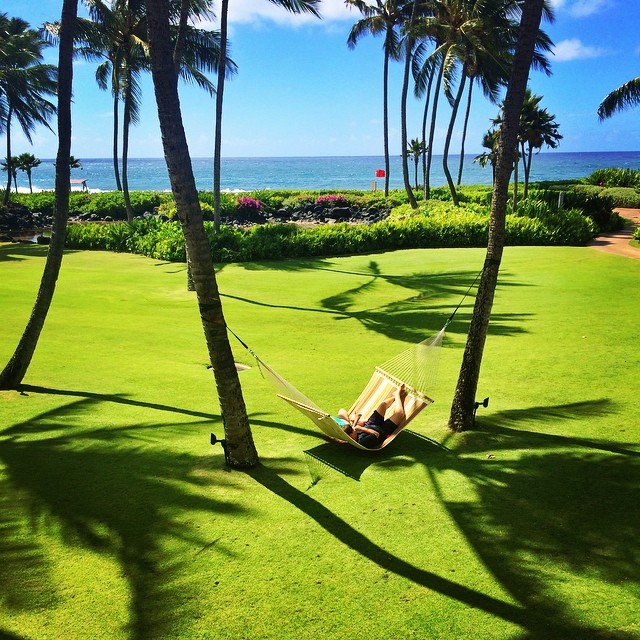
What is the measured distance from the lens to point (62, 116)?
23.4 feet

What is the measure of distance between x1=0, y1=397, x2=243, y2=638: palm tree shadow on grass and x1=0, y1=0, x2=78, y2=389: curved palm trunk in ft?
4.01

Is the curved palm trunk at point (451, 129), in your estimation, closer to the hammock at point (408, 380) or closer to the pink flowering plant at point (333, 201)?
the pink flowering plant at point (333, 201)

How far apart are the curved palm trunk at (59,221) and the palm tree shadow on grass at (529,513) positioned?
3.49 metres

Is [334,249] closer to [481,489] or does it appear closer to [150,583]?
[481,489]

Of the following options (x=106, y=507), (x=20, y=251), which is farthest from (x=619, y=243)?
(x=20, y=251)

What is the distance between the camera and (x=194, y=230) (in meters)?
4.93

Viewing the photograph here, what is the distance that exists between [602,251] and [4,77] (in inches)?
981

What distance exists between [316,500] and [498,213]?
299cm

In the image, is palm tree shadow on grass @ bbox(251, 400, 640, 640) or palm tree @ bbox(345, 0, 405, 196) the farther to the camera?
palm tree @ bbox(345, 0, 405, 196)

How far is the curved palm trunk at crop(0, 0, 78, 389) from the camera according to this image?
23.2 feet

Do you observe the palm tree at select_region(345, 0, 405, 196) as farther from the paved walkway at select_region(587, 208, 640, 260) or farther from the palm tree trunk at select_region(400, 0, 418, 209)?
the paved walkway at select_region(587, 208, 640, 260)

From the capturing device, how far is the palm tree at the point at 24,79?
2873 centimetres

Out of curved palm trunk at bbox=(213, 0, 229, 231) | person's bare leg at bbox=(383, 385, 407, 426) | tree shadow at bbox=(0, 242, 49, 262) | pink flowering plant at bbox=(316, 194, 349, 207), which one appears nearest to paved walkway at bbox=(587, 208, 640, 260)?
curved palm trunk at bbox=(213, 0, 229, 231)

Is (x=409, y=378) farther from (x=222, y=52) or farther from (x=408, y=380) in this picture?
(x=222, y=52)
